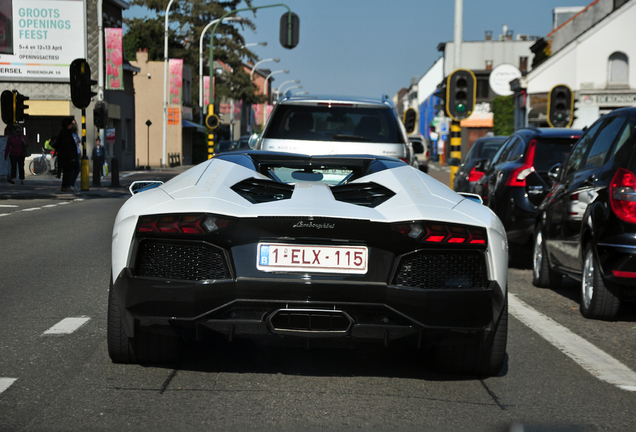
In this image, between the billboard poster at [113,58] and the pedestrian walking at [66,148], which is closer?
the pedestrian walking at [66,148]

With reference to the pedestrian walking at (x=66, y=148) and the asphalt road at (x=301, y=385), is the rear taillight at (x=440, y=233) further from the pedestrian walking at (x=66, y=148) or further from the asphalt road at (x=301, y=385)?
the pedestrian walking at (x=66, y=148)

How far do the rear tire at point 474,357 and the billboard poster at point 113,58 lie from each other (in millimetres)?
37335

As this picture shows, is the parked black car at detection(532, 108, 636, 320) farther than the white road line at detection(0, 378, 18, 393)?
Yes

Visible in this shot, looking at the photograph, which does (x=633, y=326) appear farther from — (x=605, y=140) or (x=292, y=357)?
(x=292, y=357)

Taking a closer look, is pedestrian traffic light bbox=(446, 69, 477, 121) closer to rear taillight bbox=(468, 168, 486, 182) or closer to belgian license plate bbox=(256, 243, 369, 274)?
rear taillight bbox=(468, 168, 486, 182)

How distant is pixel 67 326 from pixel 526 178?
19.7ft

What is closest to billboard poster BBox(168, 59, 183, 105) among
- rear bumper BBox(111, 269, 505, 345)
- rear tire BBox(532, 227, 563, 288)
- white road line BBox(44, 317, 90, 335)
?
rear tire BBox(532, 227, 563, 288)

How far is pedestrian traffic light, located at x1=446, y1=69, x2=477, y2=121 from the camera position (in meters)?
19.0

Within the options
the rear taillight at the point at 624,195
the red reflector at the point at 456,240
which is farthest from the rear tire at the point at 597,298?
the red reflector at the point at 456,240

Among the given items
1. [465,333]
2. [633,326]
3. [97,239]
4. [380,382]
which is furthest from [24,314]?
[97,239]

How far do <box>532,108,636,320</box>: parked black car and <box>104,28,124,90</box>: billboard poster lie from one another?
34045 mm

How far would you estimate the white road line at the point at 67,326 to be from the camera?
6.10m

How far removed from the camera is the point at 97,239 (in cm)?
1273

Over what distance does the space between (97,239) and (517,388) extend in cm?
884
